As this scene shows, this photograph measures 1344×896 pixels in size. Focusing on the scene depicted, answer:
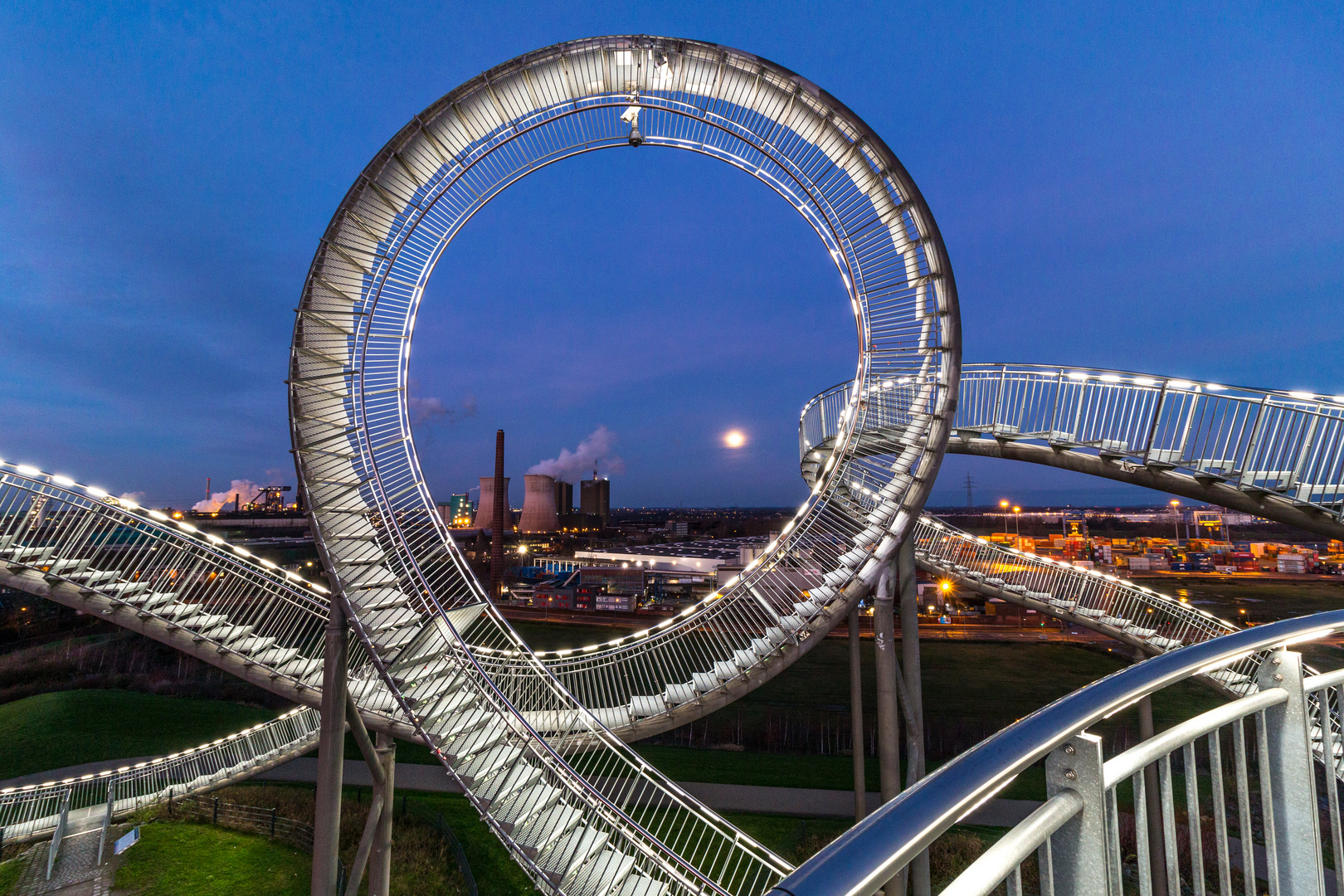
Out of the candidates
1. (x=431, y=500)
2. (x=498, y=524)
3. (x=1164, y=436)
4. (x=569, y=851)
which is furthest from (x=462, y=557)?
(x=498, y=524)

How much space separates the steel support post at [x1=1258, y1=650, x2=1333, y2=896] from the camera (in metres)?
1.93

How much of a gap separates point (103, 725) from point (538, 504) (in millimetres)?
24570

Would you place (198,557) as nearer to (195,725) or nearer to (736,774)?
(736,774)

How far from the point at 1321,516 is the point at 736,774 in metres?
14.7

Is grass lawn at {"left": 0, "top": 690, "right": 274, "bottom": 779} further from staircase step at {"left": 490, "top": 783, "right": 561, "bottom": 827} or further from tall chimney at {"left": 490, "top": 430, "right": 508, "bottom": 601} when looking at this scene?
staircase step at {"left": 490, "top": 783, "right": 561, "bottom": 827}

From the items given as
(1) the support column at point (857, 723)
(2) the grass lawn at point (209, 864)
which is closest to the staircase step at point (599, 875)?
(1) the support column at point (857, 723)

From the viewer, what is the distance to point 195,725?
67.6 feet

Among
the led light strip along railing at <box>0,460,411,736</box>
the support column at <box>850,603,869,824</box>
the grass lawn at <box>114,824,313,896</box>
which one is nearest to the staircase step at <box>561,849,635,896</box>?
the led light strip along railing at <box>0,460,411,736</box>

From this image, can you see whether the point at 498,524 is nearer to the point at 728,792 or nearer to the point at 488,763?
the point at 728,792

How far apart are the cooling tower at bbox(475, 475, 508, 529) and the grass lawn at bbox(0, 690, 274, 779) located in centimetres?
1657

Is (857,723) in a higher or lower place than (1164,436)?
lower

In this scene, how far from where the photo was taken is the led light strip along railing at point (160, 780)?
39.7 ft

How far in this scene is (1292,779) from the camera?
79.3 inches

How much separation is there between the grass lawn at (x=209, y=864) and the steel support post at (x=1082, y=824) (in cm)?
1432
